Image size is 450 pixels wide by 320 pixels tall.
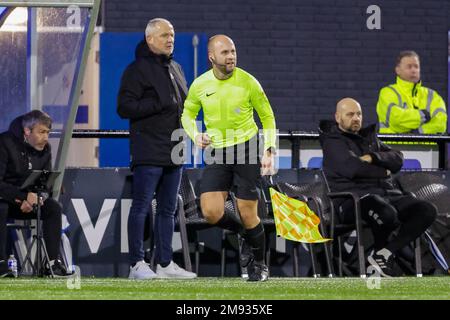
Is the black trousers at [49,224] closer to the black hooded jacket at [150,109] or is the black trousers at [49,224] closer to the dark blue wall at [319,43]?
the black hooded jacket at [150,109]

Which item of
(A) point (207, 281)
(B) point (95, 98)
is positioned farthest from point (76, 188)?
(B) point (95, 98)

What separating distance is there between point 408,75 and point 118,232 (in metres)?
3.31

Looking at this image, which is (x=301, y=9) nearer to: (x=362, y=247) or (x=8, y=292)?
(x=362, y=247)

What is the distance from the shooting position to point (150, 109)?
12.1 meters

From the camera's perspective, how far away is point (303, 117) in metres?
19.0

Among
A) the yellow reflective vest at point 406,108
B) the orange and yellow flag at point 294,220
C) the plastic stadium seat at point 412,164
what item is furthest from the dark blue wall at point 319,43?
the orange and yellow flag at point 294,220

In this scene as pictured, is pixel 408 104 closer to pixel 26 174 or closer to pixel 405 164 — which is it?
pixel 405 164

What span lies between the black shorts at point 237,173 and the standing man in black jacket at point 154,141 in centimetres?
87

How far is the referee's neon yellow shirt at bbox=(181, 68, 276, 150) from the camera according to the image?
1137 cm

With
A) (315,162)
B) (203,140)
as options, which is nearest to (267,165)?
(203,140)

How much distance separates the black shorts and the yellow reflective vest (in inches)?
140

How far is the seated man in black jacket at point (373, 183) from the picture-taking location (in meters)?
12.9

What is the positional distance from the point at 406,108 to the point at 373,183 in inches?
66.7

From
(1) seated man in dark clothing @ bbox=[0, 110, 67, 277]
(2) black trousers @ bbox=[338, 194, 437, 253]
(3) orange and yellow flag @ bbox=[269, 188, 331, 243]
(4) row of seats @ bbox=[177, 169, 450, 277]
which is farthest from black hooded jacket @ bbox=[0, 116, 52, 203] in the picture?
(2) black trousers @ bbox=[338, 194, 437, 253]
